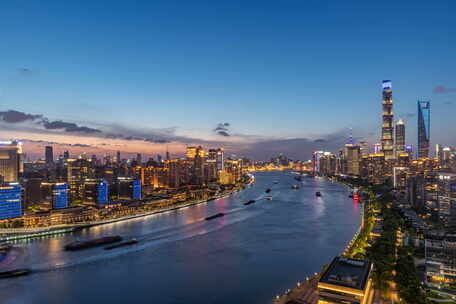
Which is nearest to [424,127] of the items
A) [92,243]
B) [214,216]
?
[214,216]

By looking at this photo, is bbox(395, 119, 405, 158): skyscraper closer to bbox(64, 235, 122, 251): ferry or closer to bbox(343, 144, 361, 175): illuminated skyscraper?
bbox(343, 144, 361, 175): illuminated skyscraper

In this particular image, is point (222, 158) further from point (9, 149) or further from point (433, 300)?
point (433, 300)

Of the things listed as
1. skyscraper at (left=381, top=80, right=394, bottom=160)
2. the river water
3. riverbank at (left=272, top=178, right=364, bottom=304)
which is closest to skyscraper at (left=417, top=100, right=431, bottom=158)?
skyscraper at (left=381, top=80, right=394, bottom=160)

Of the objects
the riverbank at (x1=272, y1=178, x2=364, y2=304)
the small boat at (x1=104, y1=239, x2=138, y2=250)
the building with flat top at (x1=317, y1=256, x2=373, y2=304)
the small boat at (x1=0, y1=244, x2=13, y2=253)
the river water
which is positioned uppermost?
the building with flat top at (x1=317, y1=256, x2=373, y2=304)

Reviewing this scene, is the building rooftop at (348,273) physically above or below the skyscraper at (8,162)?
below

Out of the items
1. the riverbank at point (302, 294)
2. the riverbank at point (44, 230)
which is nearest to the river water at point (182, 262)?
the riverbank at point (302, 294)

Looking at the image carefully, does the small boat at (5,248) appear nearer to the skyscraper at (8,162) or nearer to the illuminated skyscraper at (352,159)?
the skyscraper at (8,162)
